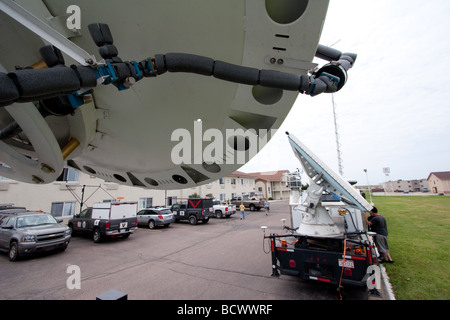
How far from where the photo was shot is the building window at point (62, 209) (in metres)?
12.5

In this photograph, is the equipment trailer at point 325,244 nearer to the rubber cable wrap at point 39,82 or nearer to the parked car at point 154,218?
→ the rubber cable wrap at point 39,82

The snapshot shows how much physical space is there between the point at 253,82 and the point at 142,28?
0.82 meters

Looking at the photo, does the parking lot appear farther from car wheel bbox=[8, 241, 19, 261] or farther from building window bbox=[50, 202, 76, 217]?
building window bbox=[50, 202, 76, 217]

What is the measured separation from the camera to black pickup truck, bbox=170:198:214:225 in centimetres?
1506

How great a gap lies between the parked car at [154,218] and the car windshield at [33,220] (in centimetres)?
574

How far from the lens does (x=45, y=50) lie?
45.4 inches

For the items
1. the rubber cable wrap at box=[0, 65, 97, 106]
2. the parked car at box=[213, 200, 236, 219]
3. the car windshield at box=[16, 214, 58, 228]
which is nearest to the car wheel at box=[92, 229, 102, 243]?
the car windshield at box=[16, 214, 58, 228]

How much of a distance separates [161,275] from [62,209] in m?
11.1

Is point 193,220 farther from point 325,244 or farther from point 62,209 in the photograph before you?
point 325,244

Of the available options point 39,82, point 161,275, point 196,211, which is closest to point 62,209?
point 196,211

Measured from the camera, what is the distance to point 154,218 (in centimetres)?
1345

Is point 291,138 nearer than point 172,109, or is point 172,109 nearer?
point 172,109
